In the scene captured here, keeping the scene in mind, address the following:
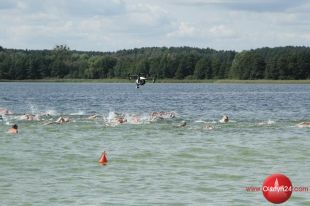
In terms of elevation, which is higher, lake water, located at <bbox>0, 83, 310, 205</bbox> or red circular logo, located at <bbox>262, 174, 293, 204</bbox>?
red circular logo, located at <bbox>262, 174, 293, 204</bbox>

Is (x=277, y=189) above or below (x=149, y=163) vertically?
above

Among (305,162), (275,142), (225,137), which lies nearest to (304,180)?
(305,162)

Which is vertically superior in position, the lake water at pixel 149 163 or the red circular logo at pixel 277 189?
the red circular logo at pixel 277 189

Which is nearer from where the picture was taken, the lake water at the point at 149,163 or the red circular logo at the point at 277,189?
the red circular logo at the point at 277,189

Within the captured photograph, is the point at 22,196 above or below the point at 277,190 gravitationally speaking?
below

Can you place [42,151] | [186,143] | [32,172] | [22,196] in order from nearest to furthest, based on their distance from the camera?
[22,196] < [32,172] < [42,151] < [186,143]

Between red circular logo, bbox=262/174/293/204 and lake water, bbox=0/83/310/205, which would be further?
lake water, bbox=0/83/310/205

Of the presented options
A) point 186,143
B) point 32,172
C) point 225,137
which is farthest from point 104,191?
point 225,137

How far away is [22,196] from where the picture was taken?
68.8 ft

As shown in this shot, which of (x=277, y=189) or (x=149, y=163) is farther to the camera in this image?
(x=149, y=163)

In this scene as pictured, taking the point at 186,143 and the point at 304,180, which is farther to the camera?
the point at 186,143

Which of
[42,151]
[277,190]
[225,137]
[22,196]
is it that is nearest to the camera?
[277,190]

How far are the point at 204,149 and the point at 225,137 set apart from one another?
5.44 metres

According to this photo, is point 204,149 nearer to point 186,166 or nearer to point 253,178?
point 186,166
